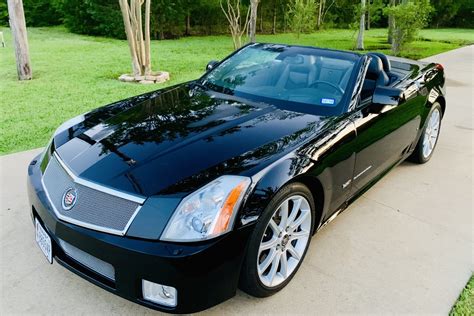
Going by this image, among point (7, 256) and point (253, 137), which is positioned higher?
point (253, 137)

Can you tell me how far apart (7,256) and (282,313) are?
1.83 m

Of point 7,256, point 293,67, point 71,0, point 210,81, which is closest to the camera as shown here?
point 7,256

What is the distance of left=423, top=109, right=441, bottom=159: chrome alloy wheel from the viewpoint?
14.5 feet

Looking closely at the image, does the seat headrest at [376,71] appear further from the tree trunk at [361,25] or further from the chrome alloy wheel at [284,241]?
the tree trunk at [361,25]

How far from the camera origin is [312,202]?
255 cm

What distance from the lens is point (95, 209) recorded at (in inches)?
81.4

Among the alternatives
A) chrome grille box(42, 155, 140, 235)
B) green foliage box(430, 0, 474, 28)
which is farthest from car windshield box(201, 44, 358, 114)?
green foliage box(430, 0, 474, 28)

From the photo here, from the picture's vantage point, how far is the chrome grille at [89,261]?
6.64ft

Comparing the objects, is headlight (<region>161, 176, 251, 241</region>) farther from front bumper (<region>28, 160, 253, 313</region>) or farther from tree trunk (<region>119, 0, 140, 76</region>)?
tree trunk (<region>119, 0, 140, 76</region>)

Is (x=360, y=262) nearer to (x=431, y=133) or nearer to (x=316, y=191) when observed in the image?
(x=316, y=191)

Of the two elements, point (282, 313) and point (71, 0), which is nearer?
point (282, 313)

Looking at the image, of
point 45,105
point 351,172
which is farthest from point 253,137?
point 45,105

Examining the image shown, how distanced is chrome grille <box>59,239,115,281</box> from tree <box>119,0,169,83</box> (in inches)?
257

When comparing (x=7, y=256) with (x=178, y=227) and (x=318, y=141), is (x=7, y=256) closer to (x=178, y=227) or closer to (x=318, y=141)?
(x=178, y=227)
